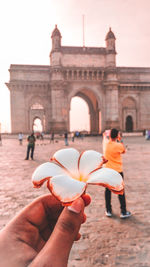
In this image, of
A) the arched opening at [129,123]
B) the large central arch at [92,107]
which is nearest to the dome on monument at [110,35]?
the large central arch at [92,107]

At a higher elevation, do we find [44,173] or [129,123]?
[129,123]

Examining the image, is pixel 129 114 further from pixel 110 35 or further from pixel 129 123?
pixel 110 35

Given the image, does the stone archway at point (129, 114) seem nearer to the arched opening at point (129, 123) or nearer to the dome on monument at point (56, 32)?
the arched opening at point (129, 123)

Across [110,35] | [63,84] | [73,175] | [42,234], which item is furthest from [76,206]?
[110,35]

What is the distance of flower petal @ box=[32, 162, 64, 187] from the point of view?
0.77 metres

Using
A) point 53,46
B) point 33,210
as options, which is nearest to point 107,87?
point 53,46

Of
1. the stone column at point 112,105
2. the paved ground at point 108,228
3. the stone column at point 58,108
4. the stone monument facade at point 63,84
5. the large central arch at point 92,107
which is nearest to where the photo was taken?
the paved ground at point 108,228

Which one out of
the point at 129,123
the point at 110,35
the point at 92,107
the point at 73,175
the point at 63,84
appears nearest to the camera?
the point at 73,175

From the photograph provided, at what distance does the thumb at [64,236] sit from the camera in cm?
77

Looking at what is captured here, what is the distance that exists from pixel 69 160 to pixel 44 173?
15cm

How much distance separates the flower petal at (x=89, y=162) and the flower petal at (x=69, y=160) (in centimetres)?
3

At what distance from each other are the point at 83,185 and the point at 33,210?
14.9 inches

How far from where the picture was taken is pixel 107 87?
3066cm

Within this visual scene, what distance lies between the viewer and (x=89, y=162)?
2.92 feet
